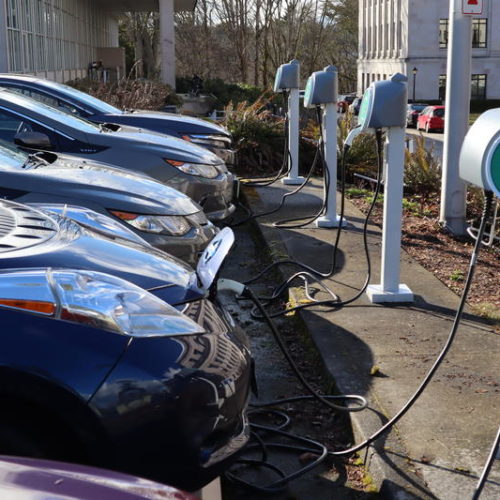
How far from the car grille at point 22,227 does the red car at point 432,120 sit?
44.7 meters

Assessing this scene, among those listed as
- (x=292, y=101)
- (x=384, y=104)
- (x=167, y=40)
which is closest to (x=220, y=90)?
(x=167, y=40)

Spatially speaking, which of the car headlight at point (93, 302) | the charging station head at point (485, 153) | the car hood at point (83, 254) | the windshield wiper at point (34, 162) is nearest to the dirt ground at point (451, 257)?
the charging station head at point (485, 153)

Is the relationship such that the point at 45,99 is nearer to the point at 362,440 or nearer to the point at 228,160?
the point at 228,160

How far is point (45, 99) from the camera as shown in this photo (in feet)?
33.0

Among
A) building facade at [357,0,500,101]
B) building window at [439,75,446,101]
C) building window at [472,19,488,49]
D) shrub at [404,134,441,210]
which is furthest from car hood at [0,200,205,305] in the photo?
building window at [472,19,488,49]

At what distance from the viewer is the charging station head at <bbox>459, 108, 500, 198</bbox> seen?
140 inches

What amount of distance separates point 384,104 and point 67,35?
30.3 meters

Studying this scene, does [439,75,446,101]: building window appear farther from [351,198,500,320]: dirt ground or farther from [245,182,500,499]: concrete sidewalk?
[245,182,500,499]: concrete sidewalk

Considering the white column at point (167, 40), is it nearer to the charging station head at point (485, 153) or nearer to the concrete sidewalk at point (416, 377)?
the concrete sidewalk at point (416, 377)

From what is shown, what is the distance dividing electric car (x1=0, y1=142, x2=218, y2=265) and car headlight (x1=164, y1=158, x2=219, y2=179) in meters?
1.97

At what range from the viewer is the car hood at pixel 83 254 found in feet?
11.7

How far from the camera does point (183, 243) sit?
599 centimetres

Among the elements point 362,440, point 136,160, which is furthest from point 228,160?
point 362,440

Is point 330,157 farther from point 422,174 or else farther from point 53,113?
point 422,174
